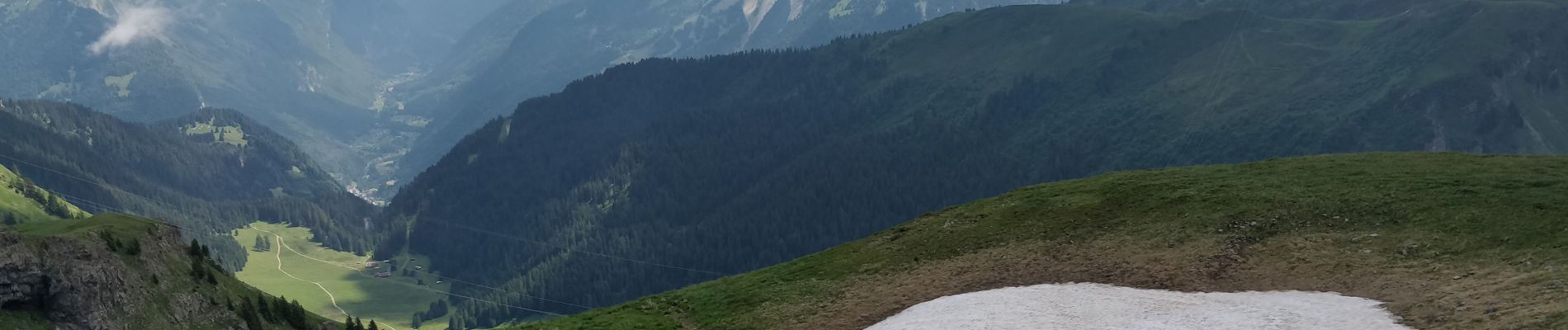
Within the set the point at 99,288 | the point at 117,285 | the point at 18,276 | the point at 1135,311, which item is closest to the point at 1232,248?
the point at 1135,311

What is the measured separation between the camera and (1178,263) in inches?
2889

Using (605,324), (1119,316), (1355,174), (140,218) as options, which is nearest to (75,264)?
(140,218)

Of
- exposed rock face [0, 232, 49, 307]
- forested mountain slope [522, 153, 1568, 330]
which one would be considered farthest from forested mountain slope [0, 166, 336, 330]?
forested mountain slope [522, 153, 1568, 330]

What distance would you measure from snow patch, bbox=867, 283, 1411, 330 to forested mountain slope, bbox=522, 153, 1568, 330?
5.08ft

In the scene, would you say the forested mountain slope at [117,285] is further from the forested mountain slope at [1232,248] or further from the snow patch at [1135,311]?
the snow patch at [1135,311]

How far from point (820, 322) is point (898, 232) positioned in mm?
21809

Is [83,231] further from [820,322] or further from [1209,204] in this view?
[1209,204]

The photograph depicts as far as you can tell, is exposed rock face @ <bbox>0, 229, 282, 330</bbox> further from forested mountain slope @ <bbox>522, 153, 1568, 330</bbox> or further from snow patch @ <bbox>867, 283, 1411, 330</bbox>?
snow patch @ <bbox>867, 283, 1411, 330</bbox>

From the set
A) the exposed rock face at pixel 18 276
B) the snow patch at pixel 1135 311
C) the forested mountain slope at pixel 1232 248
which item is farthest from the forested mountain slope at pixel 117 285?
the snow patch at pixel 1135 311

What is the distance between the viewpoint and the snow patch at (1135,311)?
58.9 meters

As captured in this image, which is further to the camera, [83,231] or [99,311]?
[83,231]

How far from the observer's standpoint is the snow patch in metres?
58.9

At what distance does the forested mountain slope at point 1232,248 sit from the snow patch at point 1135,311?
155 cm

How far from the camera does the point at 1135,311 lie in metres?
64.6
